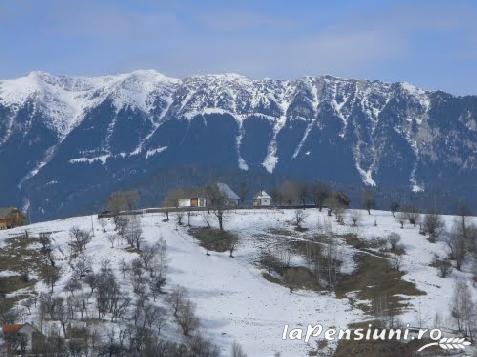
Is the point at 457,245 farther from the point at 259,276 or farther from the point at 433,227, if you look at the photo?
the point at 259,276

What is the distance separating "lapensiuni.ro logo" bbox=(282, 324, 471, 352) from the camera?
88875mm

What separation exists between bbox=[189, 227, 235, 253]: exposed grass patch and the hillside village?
0.21 meters

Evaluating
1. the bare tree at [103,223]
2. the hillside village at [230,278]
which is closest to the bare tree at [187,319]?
the hillside village at [230,278]

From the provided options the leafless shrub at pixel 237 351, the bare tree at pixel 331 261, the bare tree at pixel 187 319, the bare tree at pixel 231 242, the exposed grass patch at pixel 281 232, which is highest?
the exposed grass patch at pixel 281 232

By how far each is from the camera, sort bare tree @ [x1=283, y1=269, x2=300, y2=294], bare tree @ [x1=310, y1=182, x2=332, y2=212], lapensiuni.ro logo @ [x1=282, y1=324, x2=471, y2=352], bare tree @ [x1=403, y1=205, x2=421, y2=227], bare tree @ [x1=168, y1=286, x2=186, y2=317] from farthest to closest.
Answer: bare tree @ [x1=310, y1=182, x2=332, y2=212] → bare tree @ [x1=403, y1=205, x2=421, y2=227] → bare tree @ [x1=283, y1=269, x2=300, y2=294] → bare tree @ [x1=168, y1=286, x2=186, y2=317] → lapensiuni.ro logo @ [x1=282, y1=324, x2=471, y2=352]

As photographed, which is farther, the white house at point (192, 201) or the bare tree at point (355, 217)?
the white house at point (192, 201)

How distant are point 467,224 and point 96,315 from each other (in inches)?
3062

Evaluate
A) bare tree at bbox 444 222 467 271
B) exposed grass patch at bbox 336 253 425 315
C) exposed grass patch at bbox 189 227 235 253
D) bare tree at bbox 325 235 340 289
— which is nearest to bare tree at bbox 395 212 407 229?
bare tree at bbox 444 222 467 271

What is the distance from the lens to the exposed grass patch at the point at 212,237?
140000mm

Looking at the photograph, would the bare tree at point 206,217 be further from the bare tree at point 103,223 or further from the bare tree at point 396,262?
the bare tree at point 396,262

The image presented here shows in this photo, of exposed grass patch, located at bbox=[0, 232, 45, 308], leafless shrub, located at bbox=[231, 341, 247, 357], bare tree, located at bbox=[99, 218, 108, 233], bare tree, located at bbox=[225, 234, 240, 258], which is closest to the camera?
leafless shrub, located at bbox=[231, 341, 247, 357]

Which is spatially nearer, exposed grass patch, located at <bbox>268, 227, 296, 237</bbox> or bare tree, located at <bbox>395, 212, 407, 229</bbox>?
exposed grass patch, located at <bbox>268, 227, 296, 237</bbox>

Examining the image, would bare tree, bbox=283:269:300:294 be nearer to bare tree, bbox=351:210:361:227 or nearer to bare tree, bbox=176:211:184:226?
bare tree, bbox=351:210:361:227

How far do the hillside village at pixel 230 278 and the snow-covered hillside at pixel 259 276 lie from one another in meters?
0.24
